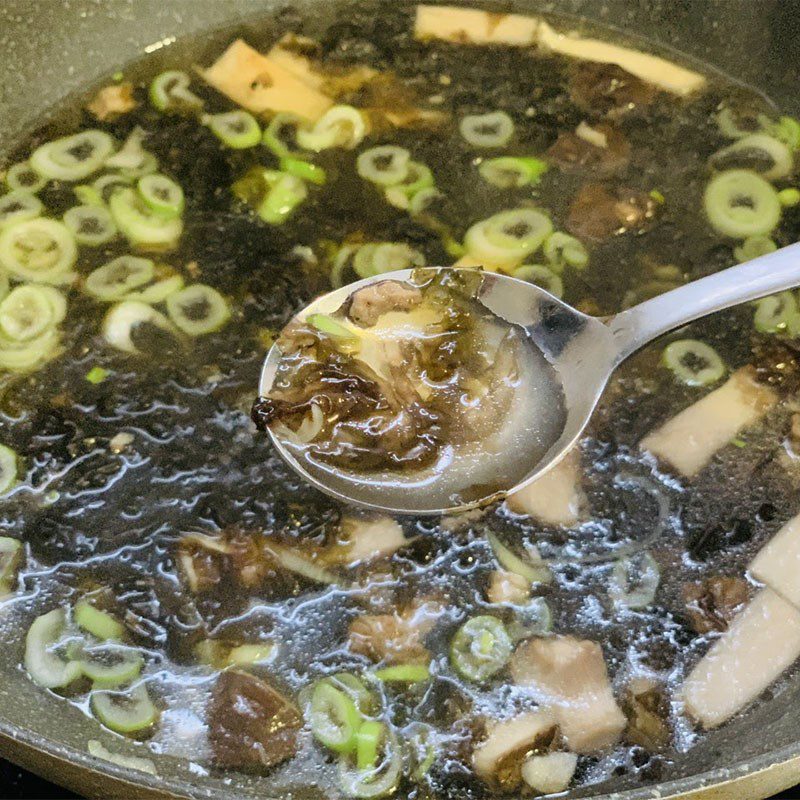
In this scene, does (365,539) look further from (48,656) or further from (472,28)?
(472,28)

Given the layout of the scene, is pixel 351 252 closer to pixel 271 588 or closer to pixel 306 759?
pixel 271 588

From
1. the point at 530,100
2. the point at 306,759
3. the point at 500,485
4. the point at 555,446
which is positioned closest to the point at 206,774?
the point at 306,759

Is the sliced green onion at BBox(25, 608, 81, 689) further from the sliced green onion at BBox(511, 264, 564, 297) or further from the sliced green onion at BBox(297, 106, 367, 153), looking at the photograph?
the sliced green onion at BBox(297, 106, 367, 153)

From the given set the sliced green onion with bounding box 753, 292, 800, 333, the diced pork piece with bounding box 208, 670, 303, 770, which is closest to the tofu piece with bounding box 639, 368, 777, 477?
the sliced green onion with bounding box 753, 292, 800, 333

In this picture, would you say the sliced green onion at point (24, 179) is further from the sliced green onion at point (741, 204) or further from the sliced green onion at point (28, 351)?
the sliced green onion at point (741, 204)

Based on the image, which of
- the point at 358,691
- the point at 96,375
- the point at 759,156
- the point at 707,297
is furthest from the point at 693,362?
the point at 96,375

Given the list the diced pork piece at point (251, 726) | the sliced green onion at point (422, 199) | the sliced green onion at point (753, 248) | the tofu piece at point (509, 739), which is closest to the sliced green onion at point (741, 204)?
the sliced green onion at point (753, 248)
